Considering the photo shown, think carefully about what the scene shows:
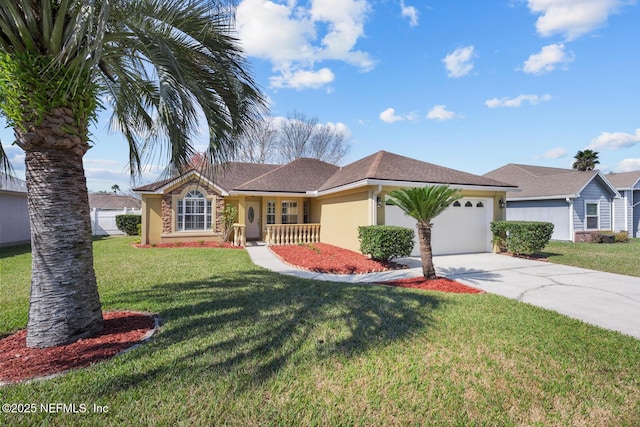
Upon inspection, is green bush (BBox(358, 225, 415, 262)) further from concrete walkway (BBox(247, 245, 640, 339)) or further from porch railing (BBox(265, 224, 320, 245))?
porch railing (BBox(265, 224, 320, 245))

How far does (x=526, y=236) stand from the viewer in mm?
11172

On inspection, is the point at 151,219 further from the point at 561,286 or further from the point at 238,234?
the point at 561,286

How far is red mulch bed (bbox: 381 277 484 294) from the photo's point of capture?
6.86m

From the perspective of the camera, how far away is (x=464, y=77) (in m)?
13.4

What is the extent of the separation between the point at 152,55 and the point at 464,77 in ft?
45.7

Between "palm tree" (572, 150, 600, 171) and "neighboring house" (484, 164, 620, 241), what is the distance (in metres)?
13.2

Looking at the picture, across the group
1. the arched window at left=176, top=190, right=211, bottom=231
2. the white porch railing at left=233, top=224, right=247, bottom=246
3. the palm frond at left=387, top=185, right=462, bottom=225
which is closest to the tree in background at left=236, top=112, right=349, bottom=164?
the arched window at left=176, top=190, right=211, bottom=231

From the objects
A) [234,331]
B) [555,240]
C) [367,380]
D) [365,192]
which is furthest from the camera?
[555,240]

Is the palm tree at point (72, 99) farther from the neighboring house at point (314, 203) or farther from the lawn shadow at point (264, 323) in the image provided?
the neighboring house at point (314, 203)

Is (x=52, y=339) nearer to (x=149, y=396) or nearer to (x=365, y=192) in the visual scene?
(x=149, y=396)

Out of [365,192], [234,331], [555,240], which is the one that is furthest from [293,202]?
[555,240]

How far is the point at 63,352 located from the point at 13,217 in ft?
63.6

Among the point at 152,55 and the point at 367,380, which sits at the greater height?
the point at 152,55

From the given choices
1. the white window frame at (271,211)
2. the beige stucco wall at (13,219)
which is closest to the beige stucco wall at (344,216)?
the white window frame at (271,211)
